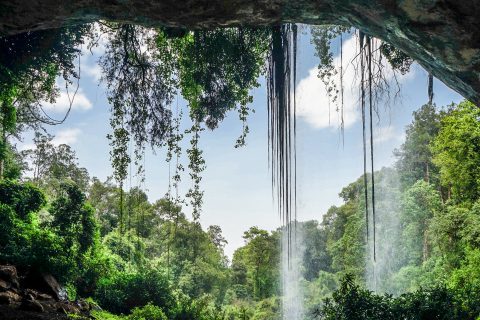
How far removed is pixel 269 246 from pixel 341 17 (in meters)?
26.9

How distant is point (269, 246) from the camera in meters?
29.0

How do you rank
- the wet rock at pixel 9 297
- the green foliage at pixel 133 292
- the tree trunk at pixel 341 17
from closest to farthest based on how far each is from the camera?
1. the tree trunk at pixel 341 17
2. the wet rock at pixel 9 297
3. the green foliage at pixel 133 292

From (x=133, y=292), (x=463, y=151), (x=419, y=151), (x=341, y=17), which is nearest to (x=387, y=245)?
(x=419, y=151)

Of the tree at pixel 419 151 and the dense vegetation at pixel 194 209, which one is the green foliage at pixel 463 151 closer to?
the dense vegetation at pixel 194 209

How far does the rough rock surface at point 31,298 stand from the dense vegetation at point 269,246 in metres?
0.44

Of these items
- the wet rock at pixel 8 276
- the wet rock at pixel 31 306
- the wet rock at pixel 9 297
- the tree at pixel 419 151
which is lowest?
the wet rock at pixel 31 306

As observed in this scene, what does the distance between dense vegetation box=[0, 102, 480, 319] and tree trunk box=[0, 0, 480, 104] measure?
15.5 feet

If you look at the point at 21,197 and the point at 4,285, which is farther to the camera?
the point at 21,197

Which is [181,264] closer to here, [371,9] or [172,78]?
[172,78]

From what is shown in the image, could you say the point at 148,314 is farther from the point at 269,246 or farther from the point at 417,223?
the point at 269,246

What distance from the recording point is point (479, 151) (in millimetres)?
13008

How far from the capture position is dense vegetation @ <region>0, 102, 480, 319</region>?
866 centimetres

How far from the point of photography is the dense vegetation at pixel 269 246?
8.66 meters

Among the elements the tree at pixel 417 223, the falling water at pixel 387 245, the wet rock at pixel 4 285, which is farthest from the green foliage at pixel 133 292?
the tree at pixel 417 223
